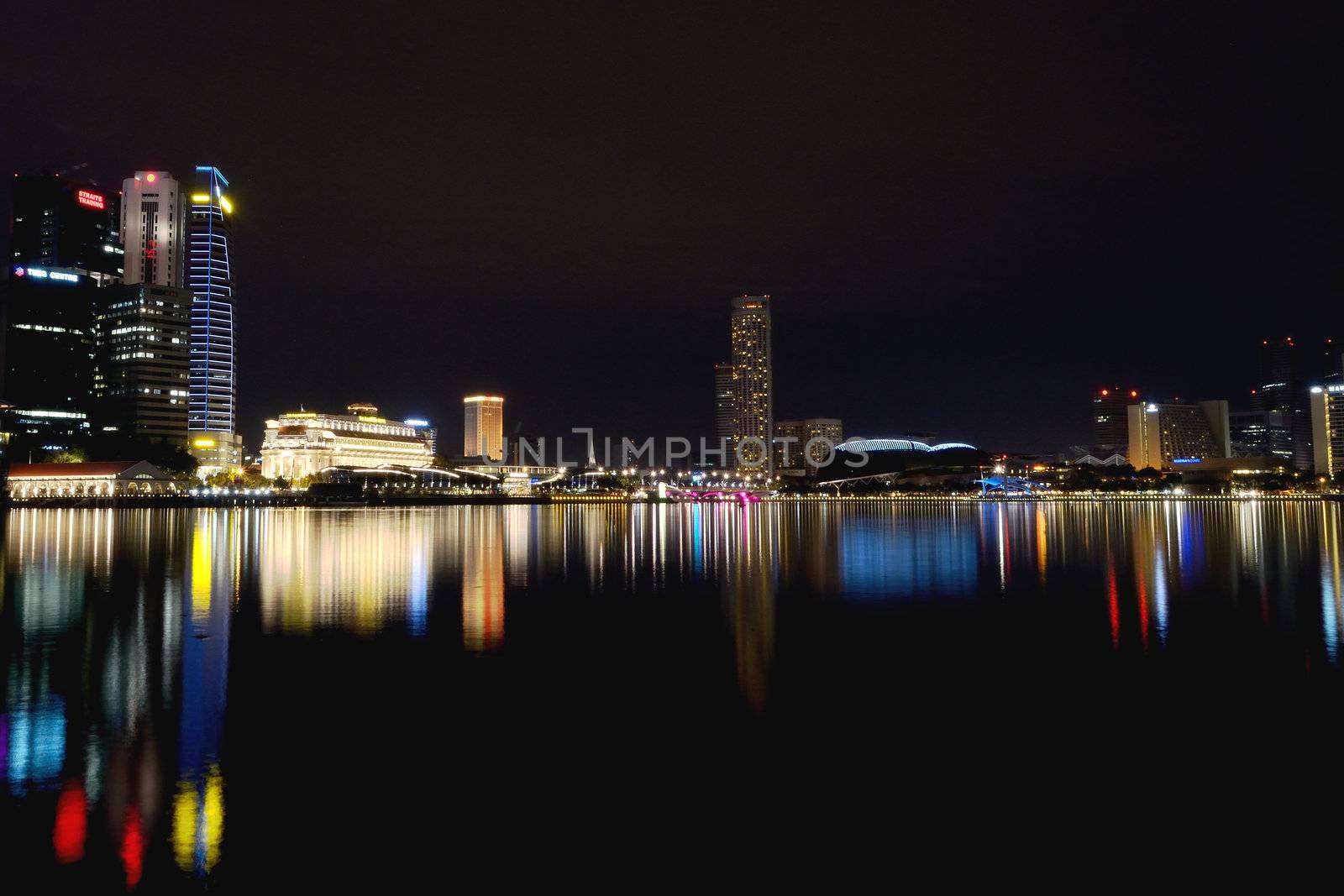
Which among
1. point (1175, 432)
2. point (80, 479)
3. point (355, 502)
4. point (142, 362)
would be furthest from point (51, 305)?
point (1175, 432)

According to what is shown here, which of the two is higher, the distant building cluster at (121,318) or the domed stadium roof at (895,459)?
the distant building cluster at (121,318)

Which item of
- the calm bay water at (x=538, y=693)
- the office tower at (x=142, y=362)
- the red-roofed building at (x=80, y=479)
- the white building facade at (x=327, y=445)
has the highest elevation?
the office tower at (x=142, y=362)

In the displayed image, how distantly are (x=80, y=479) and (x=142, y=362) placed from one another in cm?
3397

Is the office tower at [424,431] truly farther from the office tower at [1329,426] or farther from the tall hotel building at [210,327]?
the office tower at [1329,426]

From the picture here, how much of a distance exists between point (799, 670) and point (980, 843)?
4669mm

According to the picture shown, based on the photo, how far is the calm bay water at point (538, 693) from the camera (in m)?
6.05

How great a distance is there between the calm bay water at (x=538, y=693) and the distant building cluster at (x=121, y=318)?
10193 cm

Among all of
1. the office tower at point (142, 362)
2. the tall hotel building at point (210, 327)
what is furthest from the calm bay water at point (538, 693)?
the tall hotel building at point (210, 327)

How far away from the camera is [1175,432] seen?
17250cm

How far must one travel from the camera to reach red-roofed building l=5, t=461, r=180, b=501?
8794cm

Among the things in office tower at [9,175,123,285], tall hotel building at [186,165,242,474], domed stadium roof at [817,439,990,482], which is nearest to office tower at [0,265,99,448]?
office tower at [9,175,123,285]

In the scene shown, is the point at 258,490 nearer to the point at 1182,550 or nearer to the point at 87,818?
the point at 1182,550

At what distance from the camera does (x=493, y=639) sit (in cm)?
1242

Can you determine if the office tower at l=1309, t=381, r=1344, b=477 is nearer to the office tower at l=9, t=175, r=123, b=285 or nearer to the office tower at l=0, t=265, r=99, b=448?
the office tower at l=0, t=265, r=99, b=448
